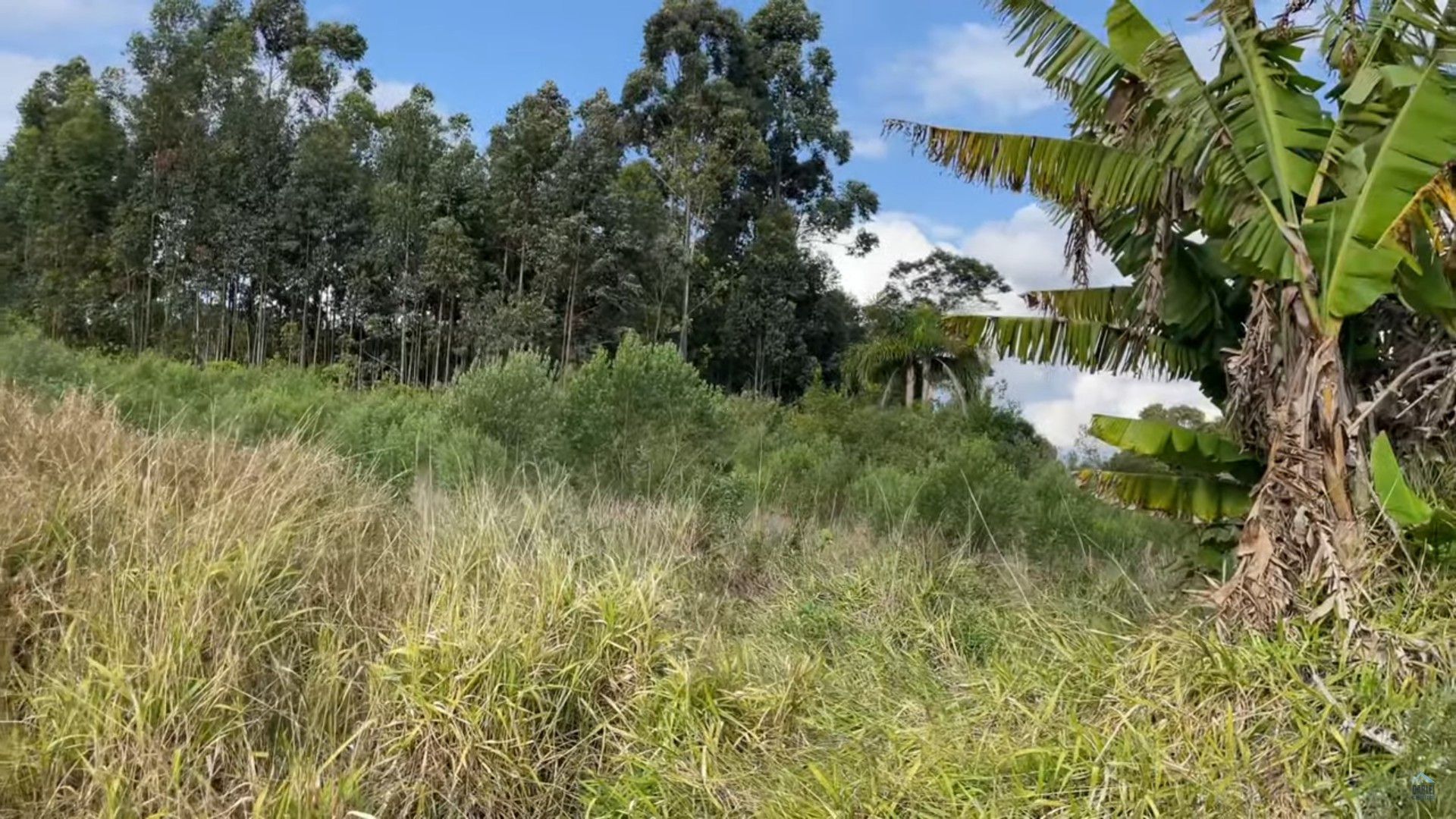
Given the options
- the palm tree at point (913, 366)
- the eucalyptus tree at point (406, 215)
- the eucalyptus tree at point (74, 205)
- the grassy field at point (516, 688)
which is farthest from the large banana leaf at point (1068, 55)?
the eucalyptus tree at point (74, 205)

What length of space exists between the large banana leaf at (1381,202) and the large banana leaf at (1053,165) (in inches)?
49.4

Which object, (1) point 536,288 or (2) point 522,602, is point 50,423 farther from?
(1) point 536,288

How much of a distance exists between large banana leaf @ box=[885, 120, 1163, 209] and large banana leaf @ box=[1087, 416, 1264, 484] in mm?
1536

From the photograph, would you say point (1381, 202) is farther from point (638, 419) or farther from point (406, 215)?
point (406, 215)

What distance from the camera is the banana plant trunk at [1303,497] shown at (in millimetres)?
4258

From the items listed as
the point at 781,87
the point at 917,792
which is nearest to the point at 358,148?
the point at 781,87

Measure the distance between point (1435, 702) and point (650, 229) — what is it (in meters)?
29.0

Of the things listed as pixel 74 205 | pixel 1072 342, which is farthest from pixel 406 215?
pixel 1072 342

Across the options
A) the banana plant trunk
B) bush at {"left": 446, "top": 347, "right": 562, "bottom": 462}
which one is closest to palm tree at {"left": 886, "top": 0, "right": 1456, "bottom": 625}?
the banana plant trunk

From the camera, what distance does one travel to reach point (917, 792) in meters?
3.52

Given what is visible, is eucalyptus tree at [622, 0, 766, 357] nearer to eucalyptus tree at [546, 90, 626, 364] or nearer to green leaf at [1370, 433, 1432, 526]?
eucalyptus tree at [546, 90, 626, 364]

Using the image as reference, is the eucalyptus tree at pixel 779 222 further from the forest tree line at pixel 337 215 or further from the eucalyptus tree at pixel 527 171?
the eucalyptus tree at pixel 527 171

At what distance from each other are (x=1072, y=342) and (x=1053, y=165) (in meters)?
1.76

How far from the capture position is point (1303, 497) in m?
4.39
